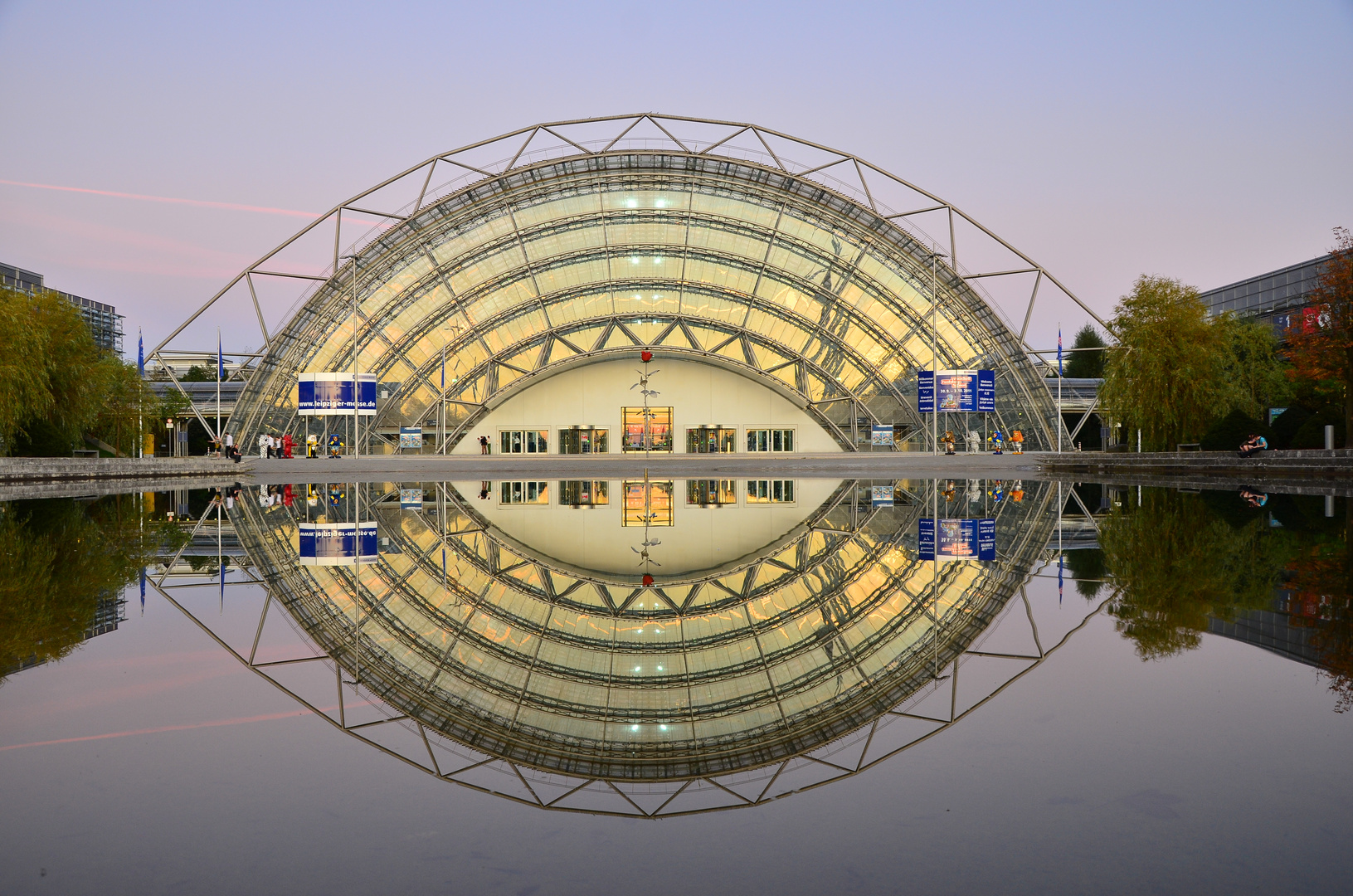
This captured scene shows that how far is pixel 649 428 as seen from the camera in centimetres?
7538

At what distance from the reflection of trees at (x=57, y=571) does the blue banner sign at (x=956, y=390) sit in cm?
4860

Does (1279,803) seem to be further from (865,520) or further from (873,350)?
(873,350)

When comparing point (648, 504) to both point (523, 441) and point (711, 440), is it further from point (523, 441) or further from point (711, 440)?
point (523, 441)

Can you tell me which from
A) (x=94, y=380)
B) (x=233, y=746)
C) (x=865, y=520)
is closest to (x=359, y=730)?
(x=233, y=746)

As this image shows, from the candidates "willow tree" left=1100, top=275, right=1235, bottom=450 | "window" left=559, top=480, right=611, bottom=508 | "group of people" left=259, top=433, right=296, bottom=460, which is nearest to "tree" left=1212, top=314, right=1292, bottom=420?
"willow tree" left=1100, top=275, right=1235, bottom=450

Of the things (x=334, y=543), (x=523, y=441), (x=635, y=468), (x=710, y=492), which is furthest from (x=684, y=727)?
(x=523, y=441)

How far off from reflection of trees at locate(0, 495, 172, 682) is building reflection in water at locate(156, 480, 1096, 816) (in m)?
0.88

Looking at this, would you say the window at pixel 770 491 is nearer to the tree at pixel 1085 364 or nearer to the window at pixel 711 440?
the window at pixel 711 440

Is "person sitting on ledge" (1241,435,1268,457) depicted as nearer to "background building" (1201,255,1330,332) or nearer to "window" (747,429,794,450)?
"window" (747,429,794,450)

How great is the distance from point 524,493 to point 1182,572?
24868mm

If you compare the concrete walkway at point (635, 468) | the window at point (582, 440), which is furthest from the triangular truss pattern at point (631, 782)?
the window at point (582, 440)

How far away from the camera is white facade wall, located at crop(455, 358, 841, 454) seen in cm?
7512

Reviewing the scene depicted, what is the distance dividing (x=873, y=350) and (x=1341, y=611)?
62415 millimetres

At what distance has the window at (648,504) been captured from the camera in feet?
64.8
